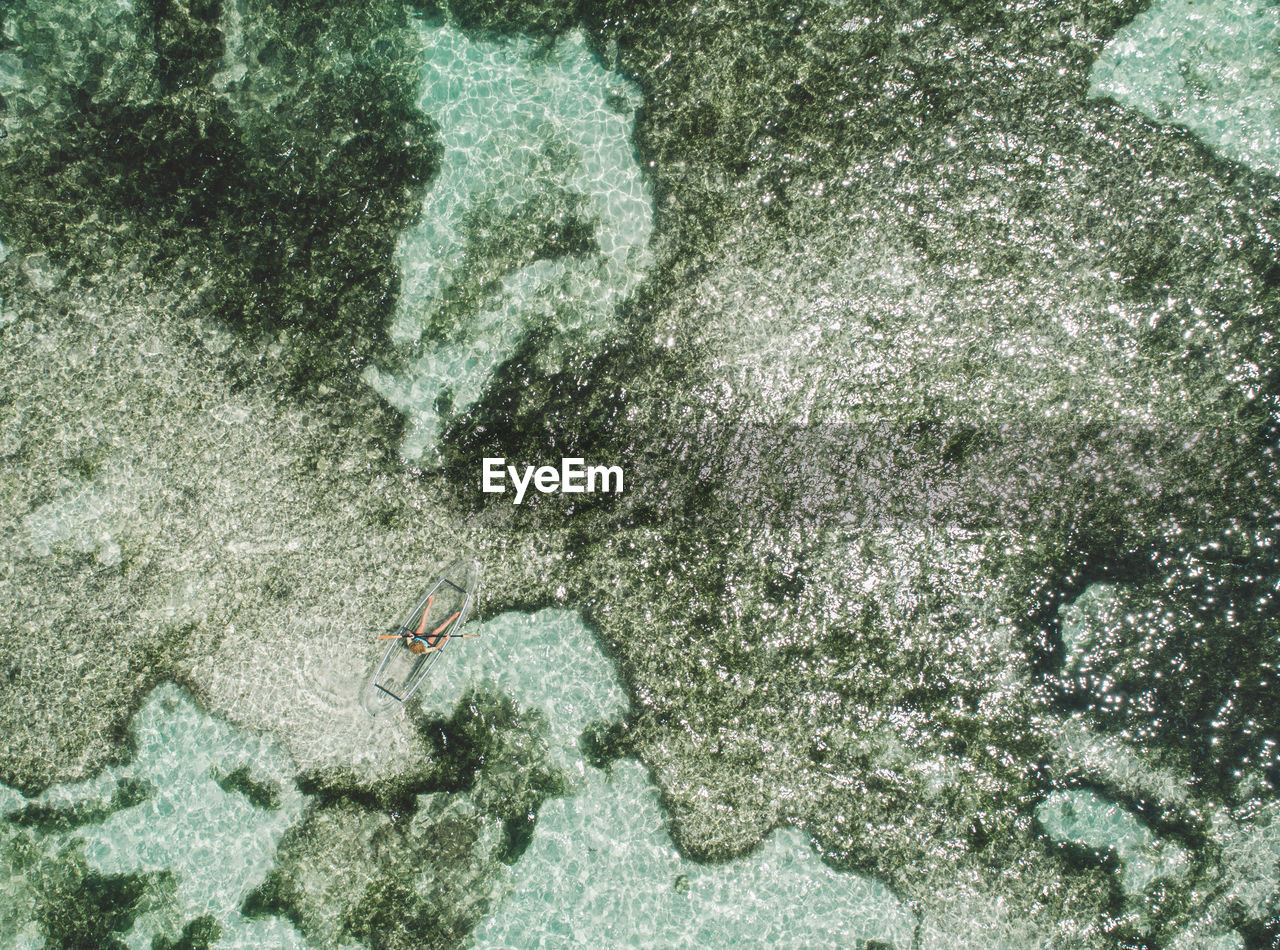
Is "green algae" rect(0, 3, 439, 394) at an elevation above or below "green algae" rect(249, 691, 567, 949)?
above

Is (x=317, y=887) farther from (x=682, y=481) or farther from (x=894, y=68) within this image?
(x=894, y=68)

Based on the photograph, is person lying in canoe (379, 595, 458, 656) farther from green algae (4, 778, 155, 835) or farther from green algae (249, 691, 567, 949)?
green algae (4, 778, 155, 835)

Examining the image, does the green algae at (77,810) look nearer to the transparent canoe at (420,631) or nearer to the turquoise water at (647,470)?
the turquoise water at (647,470)

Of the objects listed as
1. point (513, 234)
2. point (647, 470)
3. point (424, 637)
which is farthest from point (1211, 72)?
point (424, 637)

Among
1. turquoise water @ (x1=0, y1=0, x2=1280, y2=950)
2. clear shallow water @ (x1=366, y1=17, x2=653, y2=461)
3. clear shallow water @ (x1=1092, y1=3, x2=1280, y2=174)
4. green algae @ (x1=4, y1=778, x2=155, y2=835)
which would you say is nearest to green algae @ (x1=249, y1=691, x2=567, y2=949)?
turquoise water @ (x1=0, y1=0, x2=1280, y2=950)

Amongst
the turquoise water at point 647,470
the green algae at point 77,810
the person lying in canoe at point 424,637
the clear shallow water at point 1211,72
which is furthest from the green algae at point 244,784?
the clear shallow water at point 1211,72

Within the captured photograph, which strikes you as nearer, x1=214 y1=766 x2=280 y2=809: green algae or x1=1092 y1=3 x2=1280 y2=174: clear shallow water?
x1=1092 y1=3 x2=1280 y2=174: clear shallow water

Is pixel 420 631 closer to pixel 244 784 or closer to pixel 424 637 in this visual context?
pixel 424 637
